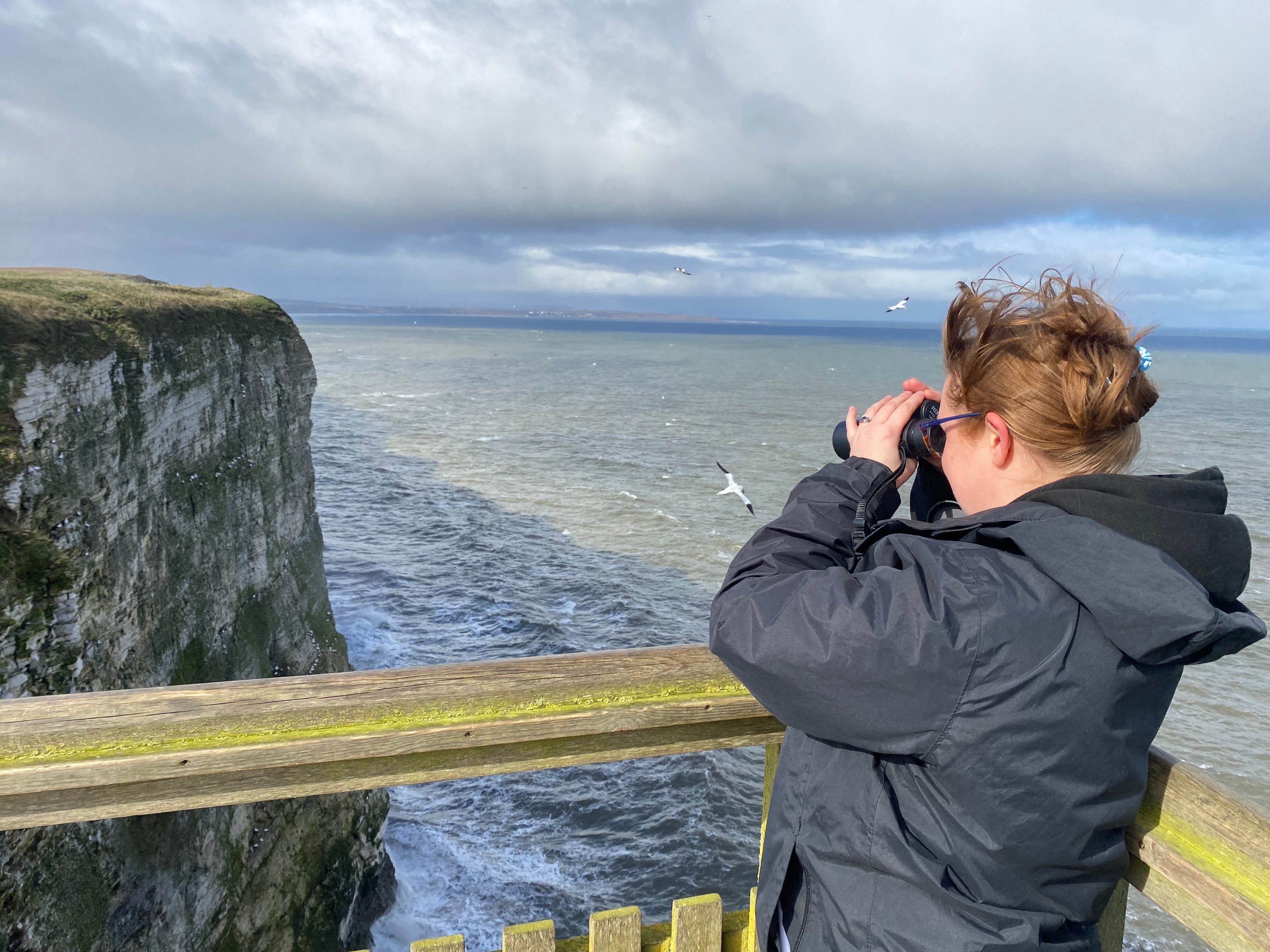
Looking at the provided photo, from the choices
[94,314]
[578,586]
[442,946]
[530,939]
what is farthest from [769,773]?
[578,586]

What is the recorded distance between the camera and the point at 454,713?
7.97ft

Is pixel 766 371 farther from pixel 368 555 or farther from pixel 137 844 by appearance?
pixel 137 844

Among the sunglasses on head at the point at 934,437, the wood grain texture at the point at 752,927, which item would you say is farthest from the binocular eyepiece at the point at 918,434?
the wood grain texture at the point at 752,927

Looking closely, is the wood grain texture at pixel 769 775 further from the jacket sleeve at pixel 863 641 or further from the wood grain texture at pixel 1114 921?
the wood grain texture at pixel 1114 921

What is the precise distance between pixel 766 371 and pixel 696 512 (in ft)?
300

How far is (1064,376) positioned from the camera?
6.85 feet

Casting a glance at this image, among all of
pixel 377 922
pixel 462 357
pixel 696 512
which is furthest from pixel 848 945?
pixel 462 357

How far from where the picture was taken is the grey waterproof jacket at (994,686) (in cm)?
182

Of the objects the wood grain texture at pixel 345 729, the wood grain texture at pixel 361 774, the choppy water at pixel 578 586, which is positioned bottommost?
the choppy water at pixel 578 586

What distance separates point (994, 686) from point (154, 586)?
39.4 ft

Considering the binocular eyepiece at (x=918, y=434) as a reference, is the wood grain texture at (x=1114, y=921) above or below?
below

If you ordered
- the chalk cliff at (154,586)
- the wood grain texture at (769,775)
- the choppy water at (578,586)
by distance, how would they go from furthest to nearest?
1. the choppy water at (578,586)
2. the chalk cliff at (154,586)
3. the wood grain texture at (769,775)

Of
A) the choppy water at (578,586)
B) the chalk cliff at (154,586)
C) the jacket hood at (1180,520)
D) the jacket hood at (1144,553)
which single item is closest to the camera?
the jacket hood at (1144,553)

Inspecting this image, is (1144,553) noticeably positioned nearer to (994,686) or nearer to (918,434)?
(994,686)
